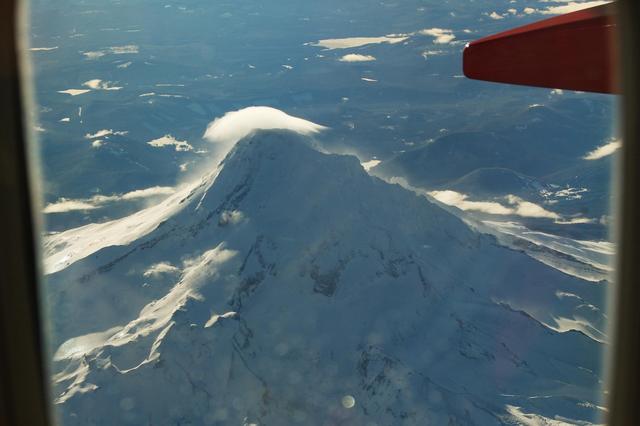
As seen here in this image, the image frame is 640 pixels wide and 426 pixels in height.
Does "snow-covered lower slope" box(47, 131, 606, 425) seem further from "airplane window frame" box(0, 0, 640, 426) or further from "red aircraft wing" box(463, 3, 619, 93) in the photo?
"red aircraft wing" box(463, 3, 619, 93)

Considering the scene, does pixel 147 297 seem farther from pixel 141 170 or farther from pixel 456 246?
pixel 141 170

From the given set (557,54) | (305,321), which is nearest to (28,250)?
(557,54)

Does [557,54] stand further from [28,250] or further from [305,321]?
[305,321]

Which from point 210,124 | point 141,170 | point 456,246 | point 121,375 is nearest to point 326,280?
point 456,246

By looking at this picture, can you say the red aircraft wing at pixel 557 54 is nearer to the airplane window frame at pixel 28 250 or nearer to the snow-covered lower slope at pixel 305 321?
the airplane window frame at pixel 28 250

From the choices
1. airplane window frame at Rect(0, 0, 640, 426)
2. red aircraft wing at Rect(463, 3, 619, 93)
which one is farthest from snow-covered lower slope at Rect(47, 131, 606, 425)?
red aircraft wing at Rect(463, 3, 619, 93)

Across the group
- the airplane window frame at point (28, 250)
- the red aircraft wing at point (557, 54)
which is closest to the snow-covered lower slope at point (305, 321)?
the airplane window frame at point (28, 250)
